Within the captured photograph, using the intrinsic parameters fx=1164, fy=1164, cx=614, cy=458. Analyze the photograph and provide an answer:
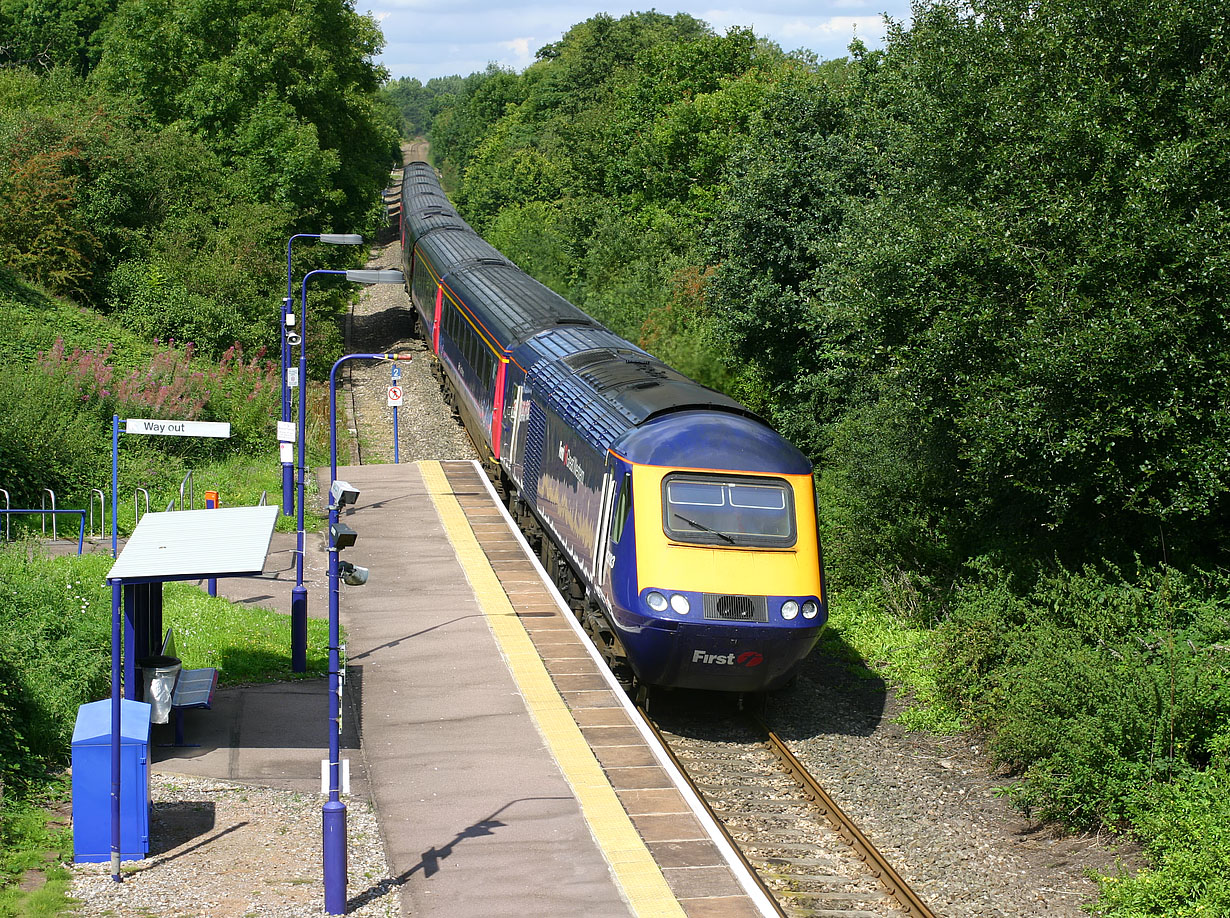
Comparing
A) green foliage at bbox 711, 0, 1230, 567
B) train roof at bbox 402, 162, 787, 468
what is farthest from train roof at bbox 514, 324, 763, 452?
green foliage at bbox 711, 0, 1230, 567

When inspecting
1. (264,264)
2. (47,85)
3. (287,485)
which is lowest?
(287,485)

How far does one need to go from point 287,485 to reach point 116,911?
13.7m

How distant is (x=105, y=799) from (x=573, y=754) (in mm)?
4754

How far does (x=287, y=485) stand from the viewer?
2238 centimetres

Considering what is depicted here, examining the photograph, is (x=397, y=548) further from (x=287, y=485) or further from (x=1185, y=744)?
(x=1185, y=744)

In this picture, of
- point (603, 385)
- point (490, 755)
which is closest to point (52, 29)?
point (603, 385)

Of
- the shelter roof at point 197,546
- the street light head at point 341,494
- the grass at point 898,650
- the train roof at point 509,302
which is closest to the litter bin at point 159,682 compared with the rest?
the shelter roof at point 197,546

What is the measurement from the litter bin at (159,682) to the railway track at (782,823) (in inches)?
216

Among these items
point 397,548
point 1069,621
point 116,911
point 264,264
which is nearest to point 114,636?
point 116,911

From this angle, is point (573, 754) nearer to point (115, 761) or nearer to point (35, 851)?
point (115, 761)

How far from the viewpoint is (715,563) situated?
13.3 metres

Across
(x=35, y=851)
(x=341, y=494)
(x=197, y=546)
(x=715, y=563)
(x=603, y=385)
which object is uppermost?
(x=603, y=385)

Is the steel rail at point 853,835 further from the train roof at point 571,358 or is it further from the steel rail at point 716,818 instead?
the train roof at point 571,358

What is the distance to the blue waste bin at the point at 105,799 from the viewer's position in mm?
10164
